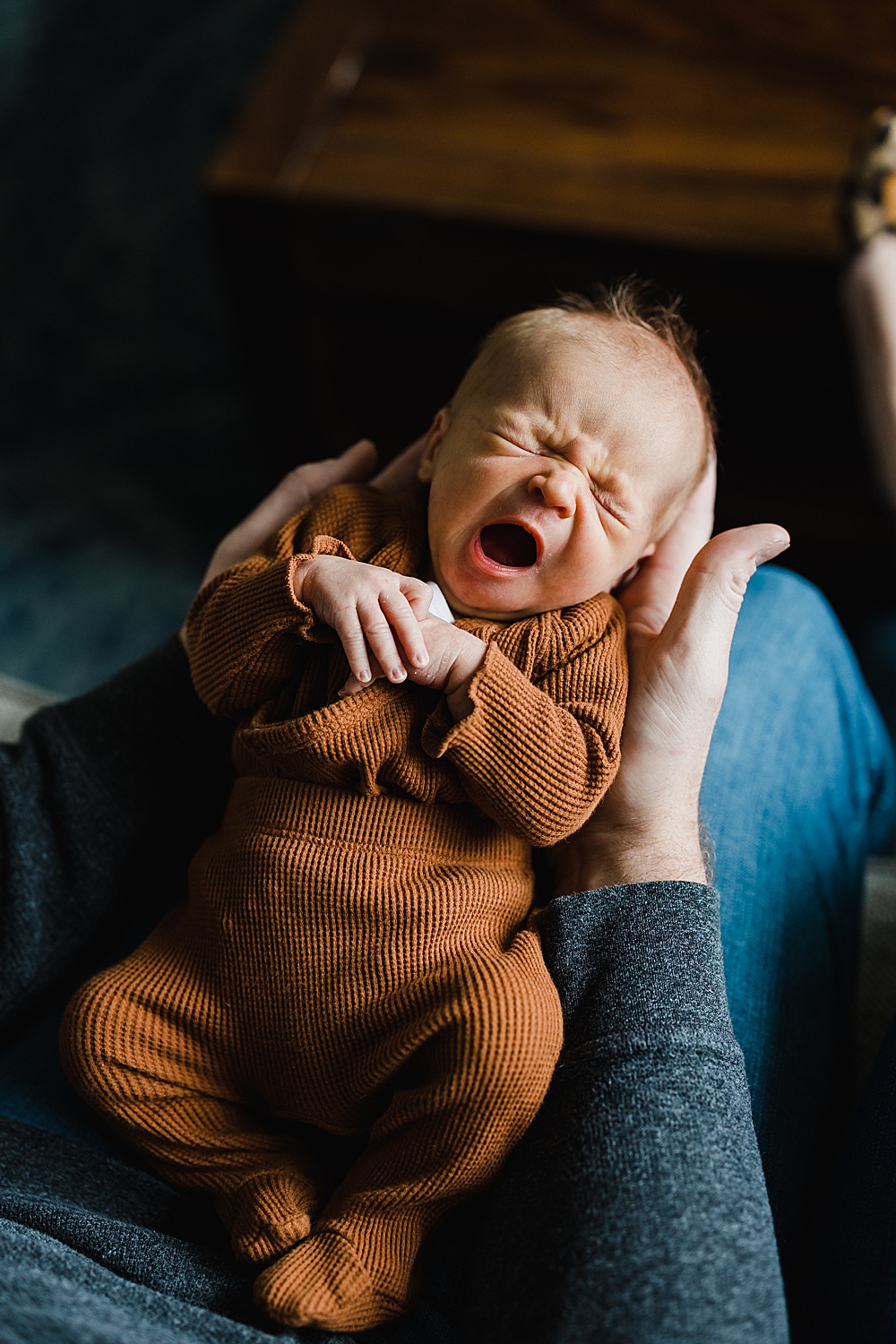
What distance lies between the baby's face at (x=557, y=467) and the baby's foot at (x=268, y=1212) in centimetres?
43

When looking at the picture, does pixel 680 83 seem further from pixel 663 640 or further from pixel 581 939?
pixel 581 939

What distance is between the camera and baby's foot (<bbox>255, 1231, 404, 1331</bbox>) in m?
0.65

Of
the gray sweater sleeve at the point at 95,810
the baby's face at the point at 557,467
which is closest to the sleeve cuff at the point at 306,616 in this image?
the baby's face at the point at 557,467

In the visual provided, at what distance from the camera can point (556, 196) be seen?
1.56m

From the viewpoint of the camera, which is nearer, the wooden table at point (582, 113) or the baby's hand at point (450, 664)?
the baby's hand at point (450, 664)

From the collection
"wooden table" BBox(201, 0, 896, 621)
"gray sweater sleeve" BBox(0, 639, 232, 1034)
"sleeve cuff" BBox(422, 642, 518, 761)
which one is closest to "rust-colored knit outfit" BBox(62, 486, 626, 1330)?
"sleeve cuff" BBox(422, 642, 518, 761)

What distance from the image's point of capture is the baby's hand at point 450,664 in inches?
29.4

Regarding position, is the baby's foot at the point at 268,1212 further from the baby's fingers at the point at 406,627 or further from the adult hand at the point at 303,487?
the adult hand at the point at 303,487

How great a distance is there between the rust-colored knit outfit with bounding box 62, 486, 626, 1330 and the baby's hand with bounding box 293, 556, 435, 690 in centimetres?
2

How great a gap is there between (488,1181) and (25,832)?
44 cm

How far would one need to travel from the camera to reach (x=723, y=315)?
1534mm

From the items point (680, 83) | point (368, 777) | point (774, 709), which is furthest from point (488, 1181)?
point (680, 83)

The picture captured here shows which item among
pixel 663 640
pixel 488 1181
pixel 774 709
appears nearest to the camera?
pixel 488 1181

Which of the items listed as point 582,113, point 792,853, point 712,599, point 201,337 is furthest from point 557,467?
point 201,337
